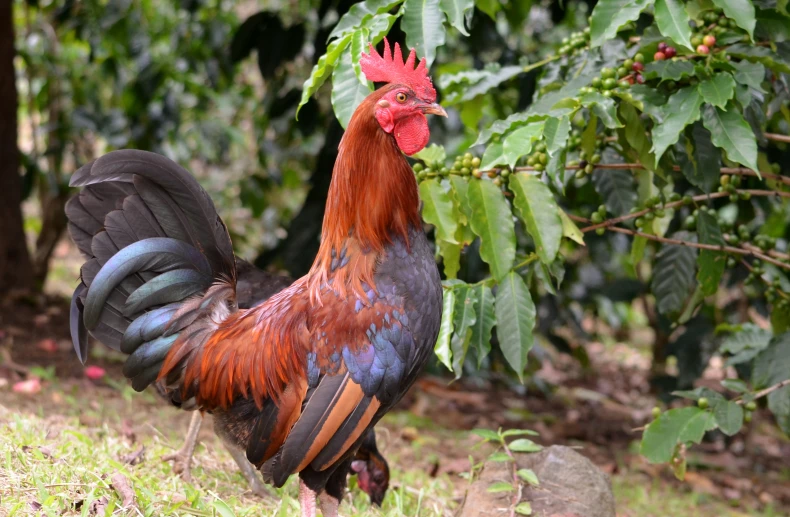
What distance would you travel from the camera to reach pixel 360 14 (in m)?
3.24

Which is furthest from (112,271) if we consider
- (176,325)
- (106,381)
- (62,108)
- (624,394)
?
(624,394)

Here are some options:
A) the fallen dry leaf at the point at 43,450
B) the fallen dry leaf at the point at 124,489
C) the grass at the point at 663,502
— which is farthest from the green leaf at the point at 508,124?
the grass at the point at 663,502

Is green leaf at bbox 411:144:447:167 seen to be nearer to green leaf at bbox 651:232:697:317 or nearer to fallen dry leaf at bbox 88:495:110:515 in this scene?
green leaf at bbox 651:232:697:317

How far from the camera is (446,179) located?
11.5ft

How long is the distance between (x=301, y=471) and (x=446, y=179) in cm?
135

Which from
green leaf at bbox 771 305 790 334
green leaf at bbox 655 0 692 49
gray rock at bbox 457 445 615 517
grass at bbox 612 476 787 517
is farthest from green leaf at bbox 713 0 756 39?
grass at bbox 612 476 787 517

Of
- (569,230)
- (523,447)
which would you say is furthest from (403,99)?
(523,447)

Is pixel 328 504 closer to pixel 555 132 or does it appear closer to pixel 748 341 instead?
pixel 555 132

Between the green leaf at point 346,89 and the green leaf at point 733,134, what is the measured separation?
1315 mm

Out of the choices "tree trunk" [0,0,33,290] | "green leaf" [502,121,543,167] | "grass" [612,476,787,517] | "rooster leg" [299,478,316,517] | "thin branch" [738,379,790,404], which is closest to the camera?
"green leaf" [502,121,543,167]

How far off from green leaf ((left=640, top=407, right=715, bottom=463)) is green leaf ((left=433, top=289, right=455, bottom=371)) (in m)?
0.96

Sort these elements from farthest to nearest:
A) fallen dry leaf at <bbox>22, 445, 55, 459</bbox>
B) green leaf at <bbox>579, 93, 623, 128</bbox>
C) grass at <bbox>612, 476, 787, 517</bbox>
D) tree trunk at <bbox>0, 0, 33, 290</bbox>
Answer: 1. tree trunk at <bbox>0, 0, 33, 290</bbox>
2. grass at <bbox>612, 476, 787, 517</bbox>
3. fallen dry leaf at <bbox>22, 445, 55, 459</bbox>
4. green leaf at <bbox>579, 93, 623, 128</bbox>

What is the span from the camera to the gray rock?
377 cm

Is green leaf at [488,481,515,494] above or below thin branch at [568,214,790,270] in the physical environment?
below
